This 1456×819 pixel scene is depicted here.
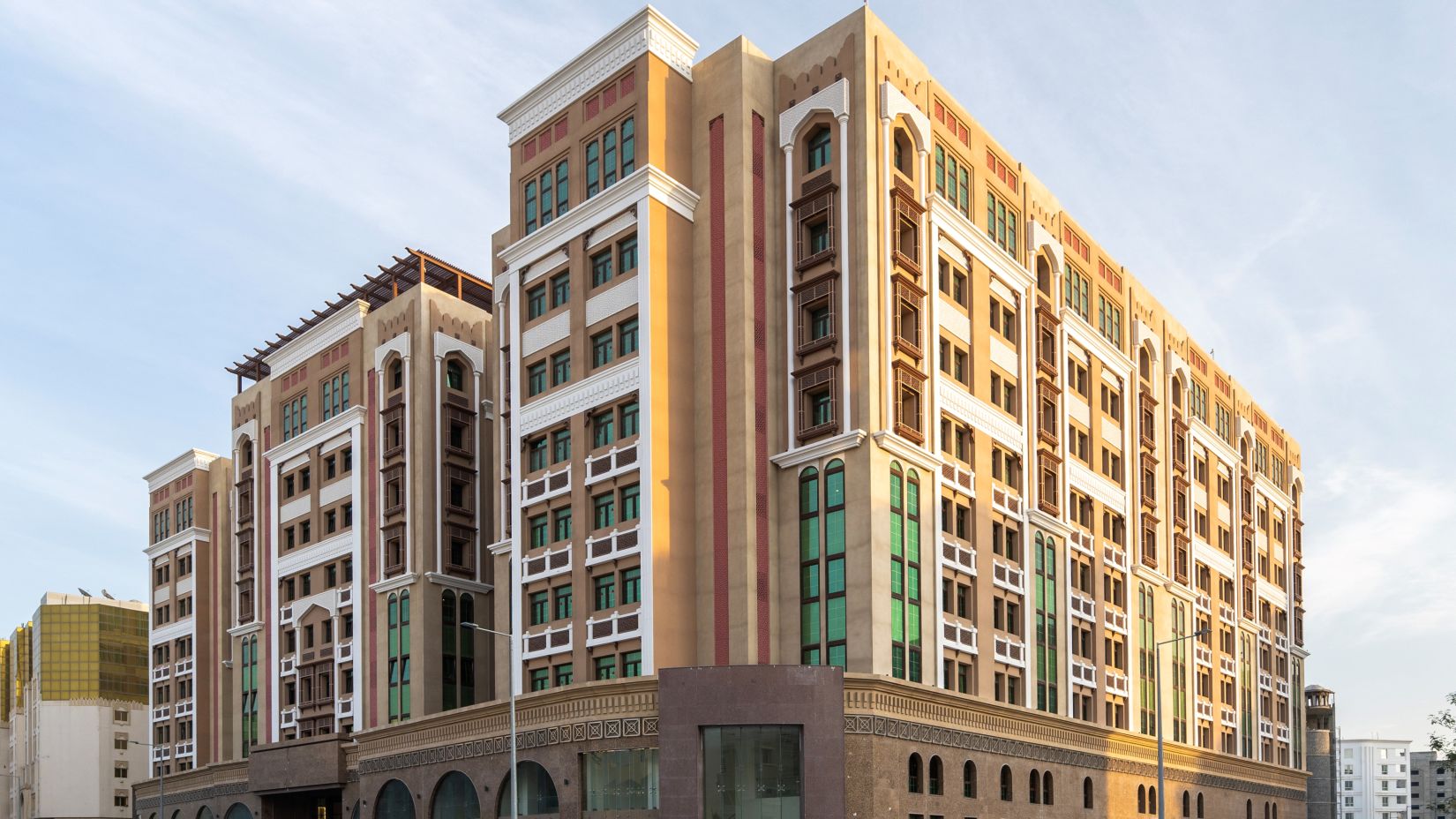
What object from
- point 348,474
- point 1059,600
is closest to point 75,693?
point 348,474

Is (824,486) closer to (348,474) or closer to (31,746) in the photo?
(348,474)

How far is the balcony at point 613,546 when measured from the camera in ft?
189

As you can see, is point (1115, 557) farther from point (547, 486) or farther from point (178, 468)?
point (178, 468)

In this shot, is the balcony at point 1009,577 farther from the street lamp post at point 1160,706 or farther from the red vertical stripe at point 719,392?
the red vertical stripe at point 719,392

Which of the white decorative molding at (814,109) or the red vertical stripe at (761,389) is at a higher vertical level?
the white decorative molding at (814,109)

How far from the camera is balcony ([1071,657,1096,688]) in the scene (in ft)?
230

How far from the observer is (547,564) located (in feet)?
203

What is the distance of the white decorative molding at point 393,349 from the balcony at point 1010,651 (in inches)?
1320

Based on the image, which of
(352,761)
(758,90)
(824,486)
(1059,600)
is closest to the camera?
(824,486)

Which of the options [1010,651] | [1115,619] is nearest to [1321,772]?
[1115,619]

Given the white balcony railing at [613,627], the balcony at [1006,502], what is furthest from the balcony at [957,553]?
the white balcony railing at [613,627]

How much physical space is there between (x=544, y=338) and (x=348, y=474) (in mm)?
21286

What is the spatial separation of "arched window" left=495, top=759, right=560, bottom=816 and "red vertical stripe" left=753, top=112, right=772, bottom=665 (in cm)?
994

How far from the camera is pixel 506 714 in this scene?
6094cm
